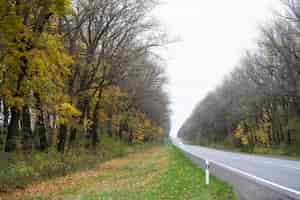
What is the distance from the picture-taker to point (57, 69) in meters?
21.3

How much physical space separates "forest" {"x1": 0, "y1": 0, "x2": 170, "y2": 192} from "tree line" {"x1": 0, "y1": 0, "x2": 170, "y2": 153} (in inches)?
1.6

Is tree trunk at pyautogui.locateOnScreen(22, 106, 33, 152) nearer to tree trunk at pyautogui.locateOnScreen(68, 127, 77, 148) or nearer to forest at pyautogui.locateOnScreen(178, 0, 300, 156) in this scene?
tree trunk at pyautogui.locateOnScreen(68, 127, 77, 148)

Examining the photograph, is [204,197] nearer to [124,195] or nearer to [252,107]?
[124,195]

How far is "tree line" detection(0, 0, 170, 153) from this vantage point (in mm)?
16516

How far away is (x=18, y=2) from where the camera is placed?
15758 mm

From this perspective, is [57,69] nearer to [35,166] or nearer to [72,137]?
[35,166]

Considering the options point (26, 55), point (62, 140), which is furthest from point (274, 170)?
point (62, 140)

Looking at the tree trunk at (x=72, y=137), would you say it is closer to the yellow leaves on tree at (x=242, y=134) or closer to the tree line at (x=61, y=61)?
the tree line at (x=61, y=61)

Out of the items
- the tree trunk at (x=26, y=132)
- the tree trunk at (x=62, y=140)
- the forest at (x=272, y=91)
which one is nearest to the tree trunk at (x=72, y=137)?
the tree trunk at (x=62, y=140)

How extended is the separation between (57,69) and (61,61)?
1837mm

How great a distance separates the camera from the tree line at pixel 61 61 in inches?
650

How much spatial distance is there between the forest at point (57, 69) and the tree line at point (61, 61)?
0.14 ft

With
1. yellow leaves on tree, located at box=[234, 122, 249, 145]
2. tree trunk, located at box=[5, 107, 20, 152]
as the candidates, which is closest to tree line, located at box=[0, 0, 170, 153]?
tree trunk, located at box=[5, 107, 20, 152]

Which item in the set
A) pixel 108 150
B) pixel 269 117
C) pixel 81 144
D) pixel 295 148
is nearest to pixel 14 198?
pixel 81 144
